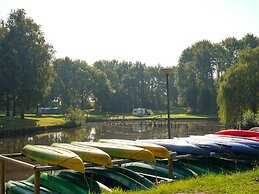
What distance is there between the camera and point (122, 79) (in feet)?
327

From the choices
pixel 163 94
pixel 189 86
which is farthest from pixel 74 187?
pixel 163 94

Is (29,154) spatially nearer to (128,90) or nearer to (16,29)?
(16,29)

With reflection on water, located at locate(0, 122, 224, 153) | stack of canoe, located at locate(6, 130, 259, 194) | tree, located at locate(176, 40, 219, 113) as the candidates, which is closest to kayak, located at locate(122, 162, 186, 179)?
stack of canoe, located at locate(6, 130, 259, 194)

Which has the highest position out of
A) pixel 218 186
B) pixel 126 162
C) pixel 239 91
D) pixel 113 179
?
pixel 239 91

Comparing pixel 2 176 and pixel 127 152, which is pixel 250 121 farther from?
pixel 2 176

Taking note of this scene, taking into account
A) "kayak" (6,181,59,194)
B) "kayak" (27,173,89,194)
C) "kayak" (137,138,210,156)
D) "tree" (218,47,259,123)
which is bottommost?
"kayak" (6,181,59,194)

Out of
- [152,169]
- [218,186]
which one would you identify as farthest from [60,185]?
[218,186]

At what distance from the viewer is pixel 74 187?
8977 millimetres

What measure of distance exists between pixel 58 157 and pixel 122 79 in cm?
9150

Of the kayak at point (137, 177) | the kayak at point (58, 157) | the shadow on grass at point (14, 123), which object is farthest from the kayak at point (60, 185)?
the shadow on grass at point (14, 123)

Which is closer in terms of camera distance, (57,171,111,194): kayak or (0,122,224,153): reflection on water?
(57,171,111,194): kayak

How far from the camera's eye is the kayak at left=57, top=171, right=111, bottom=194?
888cm

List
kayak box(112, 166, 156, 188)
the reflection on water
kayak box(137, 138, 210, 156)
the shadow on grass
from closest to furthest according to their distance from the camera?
1. kayak box(112, 166, 156, 188)
2. kayak box(137, 138, 210, 156)
3. the reflection on water
4. the shadow on grass

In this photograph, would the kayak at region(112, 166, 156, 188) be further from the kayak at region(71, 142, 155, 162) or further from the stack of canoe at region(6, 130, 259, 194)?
the kayak at region(71, 142, 155, 162)
